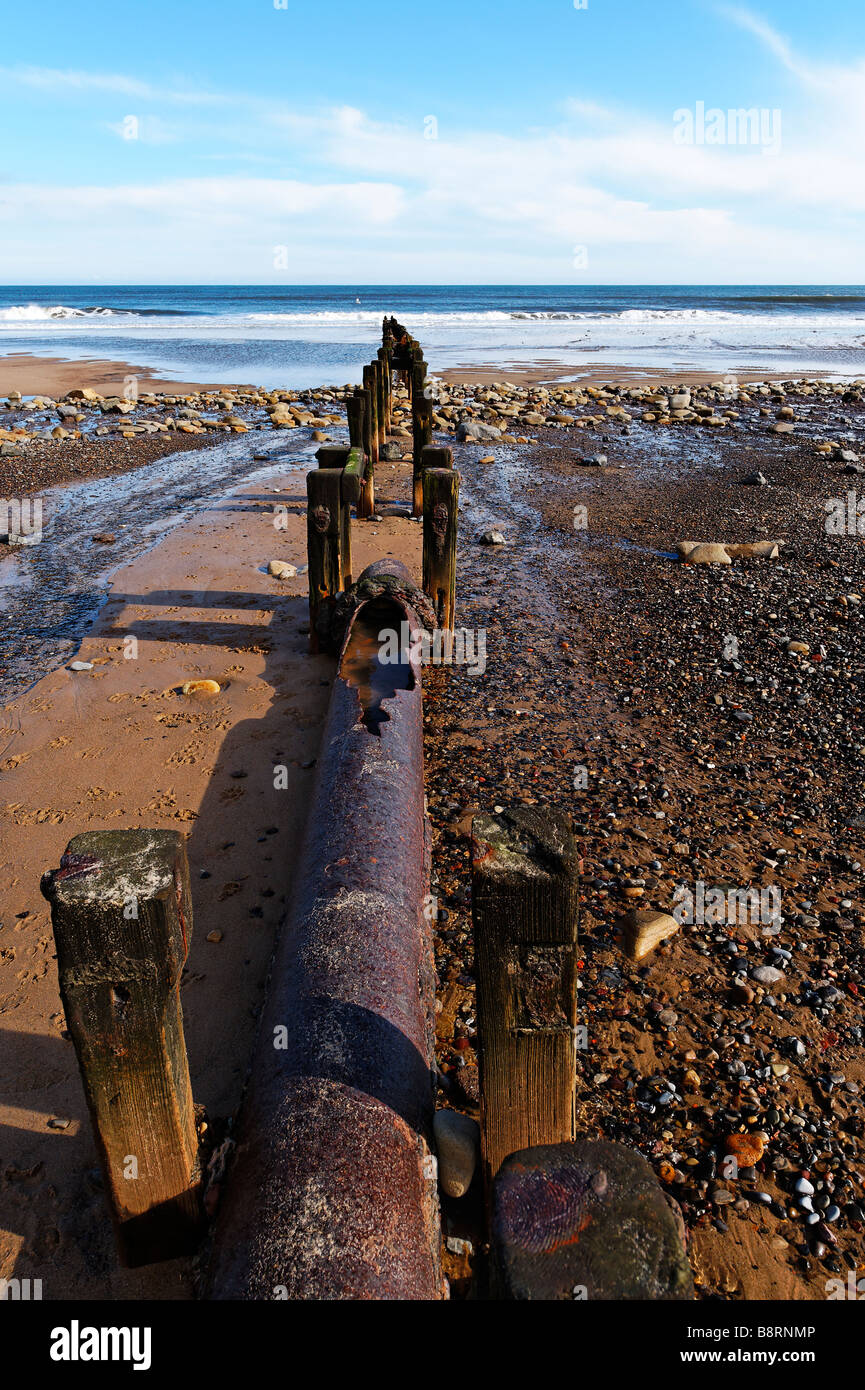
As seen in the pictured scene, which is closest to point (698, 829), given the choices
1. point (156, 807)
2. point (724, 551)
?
point (156, 807)

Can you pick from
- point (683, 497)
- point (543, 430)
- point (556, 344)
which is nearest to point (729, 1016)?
point (683, 497)

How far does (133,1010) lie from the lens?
198 cm

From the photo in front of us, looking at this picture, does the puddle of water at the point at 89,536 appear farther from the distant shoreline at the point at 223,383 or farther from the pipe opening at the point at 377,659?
the distant shoreline at the point at 223,383

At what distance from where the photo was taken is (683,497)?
1202cm

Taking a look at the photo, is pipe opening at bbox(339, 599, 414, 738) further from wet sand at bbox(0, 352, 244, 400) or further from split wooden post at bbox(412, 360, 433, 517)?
wet sand at bbox(0, 352, 244, 400)

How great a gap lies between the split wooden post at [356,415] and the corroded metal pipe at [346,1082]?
28.7 feet

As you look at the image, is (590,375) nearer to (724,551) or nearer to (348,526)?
(724,551)

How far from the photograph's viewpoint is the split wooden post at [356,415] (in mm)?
11305

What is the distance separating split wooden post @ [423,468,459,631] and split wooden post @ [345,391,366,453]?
471 cm

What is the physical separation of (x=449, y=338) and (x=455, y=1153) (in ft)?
140

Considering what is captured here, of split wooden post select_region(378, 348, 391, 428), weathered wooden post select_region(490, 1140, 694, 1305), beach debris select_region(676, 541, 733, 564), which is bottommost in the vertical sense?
weathered wooden post select_region(490, 1140, 694, 1305)

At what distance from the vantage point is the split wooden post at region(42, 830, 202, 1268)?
1877 millimetres

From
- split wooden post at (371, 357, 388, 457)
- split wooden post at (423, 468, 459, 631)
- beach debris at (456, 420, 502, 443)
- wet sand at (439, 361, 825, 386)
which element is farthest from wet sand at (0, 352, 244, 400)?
split wooden post at (423, 468, 459, 631)
